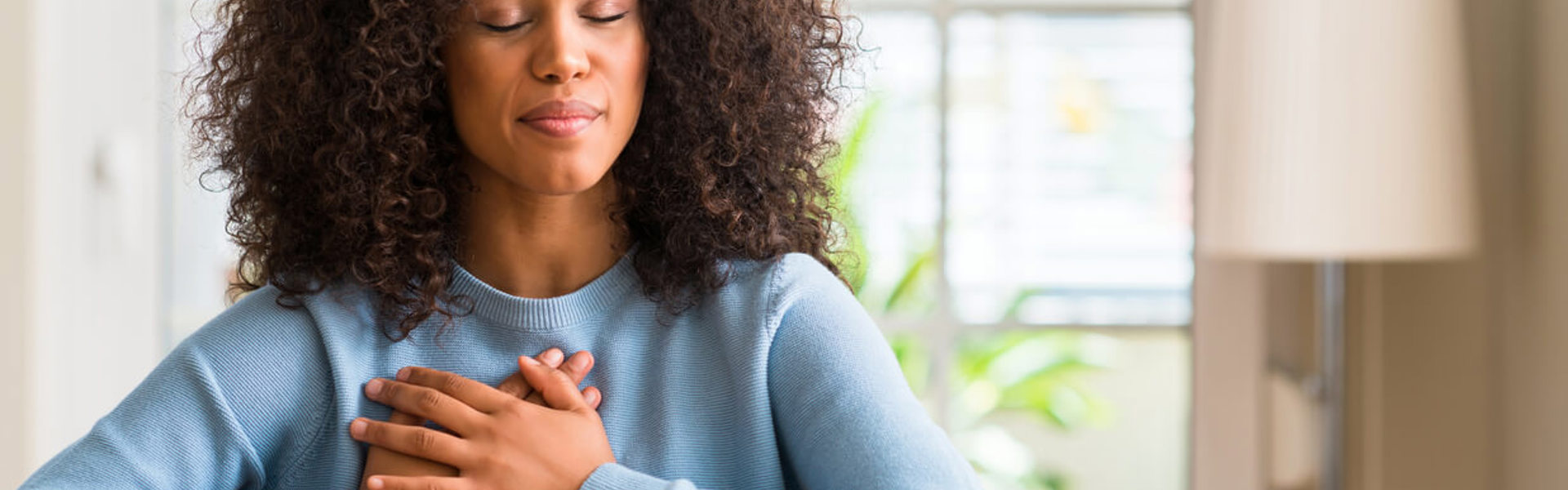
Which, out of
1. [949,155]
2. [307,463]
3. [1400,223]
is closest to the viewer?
[307,463]

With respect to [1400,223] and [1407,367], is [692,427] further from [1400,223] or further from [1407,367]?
[1407,367]

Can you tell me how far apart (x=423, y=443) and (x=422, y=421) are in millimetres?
36

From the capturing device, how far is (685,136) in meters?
1.22

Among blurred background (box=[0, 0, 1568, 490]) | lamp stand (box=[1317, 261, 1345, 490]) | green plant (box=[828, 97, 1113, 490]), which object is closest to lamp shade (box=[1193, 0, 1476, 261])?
blurred background (box=[0, 0, 1568, 490])

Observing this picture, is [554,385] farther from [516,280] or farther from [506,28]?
[506,28]

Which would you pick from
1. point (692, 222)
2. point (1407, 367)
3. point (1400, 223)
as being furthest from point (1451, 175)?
point (692, 222)

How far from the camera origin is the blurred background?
2.33 meters

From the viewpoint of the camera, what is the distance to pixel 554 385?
1137 mm

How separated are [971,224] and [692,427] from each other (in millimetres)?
3094

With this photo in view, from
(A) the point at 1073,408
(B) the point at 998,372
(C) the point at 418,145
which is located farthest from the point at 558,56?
(A) the point at 1073,408

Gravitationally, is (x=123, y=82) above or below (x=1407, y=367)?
above

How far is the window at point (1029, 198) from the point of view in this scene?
13.1ft

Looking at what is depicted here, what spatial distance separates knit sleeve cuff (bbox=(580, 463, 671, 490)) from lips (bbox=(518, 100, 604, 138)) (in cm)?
27

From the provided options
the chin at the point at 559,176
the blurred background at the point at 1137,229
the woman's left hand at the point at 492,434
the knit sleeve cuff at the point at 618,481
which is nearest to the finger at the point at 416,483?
the woman's left hand at the point at 492,434
